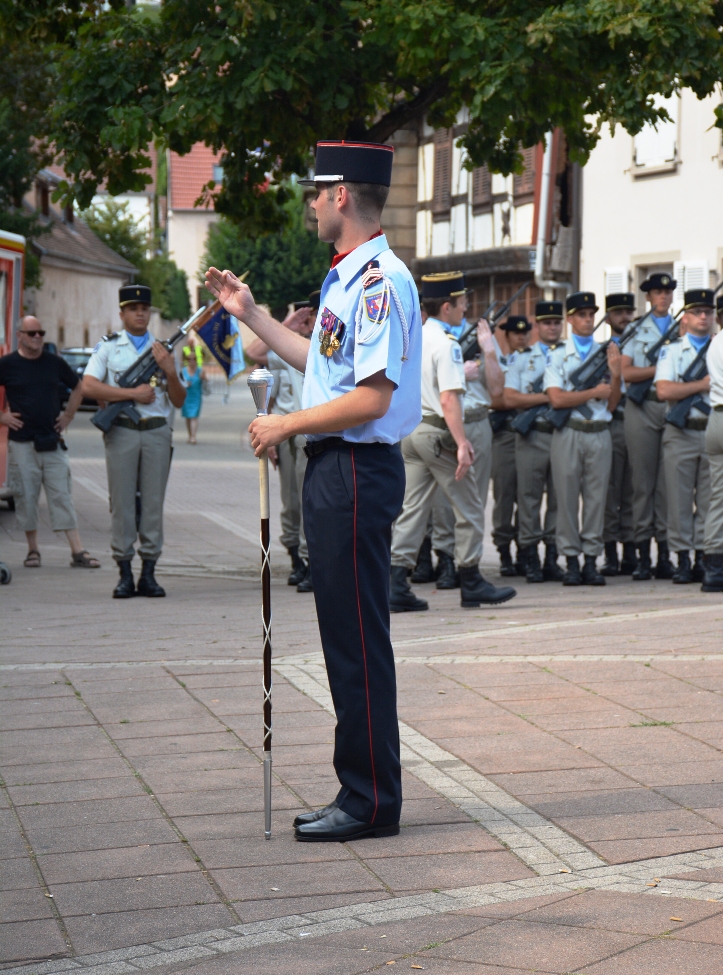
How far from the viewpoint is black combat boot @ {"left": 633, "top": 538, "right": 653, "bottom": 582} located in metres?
11.1

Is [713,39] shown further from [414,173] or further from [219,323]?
[414,173]

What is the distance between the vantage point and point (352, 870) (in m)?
4.30

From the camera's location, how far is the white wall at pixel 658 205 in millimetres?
20906

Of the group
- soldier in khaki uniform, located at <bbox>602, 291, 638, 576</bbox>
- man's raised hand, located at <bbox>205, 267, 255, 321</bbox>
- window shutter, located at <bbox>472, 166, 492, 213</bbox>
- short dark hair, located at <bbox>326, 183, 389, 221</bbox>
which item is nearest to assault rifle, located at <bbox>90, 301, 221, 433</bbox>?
soldier in khaki uniform, located at <bbox>602, 291, 638, 576</bbox>

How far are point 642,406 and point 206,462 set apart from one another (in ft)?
43.1

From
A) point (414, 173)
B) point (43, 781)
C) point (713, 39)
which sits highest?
point (414, 173)

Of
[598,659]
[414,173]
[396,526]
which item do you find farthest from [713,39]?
[414,173]

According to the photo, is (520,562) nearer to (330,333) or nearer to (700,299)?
(700,299)

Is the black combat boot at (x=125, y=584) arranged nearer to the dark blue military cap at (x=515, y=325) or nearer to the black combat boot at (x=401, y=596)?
the black combat boot at (x=401, y=596)

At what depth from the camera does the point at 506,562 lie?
11.7 meters

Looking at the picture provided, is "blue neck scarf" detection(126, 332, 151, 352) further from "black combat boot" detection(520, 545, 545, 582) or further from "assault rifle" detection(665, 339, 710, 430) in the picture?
"assault rifle" detection(665, 339, 710, 430)

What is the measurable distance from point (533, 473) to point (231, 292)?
21.3 feet

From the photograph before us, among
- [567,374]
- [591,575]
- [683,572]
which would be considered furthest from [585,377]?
[683,572]

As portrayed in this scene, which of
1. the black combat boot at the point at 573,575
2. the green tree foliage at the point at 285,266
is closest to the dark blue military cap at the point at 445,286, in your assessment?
the black combat boot at the point at 573,575
